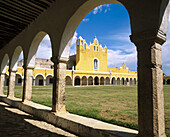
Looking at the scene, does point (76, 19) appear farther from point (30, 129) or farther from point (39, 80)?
point (39, 80)

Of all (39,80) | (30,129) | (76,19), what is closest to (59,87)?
(30,129)

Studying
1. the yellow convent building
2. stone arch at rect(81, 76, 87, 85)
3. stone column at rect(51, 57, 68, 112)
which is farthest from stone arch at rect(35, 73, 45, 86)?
stone column at rect(51, 57, 68, 112)

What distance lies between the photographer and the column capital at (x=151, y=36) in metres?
1.82

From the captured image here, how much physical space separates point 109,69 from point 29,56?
102 ft

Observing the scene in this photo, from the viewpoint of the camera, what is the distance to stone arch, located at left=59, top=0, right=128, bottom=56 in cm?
303

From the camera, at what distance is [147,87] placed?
6.07ft

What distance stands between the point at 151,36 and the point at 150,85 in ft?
2.15

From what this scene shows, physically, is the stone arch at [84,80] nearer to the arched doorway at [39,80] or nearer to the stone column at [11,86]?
the arched doorway at [39,80]

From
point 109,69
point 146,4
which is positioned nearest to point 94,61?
point 109,69

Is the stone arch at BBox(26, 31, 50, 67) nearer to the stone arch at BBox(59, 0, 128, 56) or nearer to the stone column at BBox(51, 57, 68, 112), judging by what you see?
the stone arch at BBox(59, 0, 128, 56)

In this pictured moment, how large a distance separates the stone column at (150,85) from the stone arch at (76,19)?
1.38m

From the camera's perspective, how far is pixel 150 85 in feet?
5.98

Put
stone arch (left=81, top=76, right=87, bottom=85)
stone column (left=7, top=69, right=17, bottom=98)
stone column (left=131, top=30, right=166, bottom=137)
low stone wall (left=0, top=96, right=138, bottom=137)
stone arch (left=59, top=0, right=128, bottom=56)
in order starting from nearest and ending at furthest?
stone column (left=131, top=30, right=166, bottom=137) < low stone wall (left=0, top=96, right=138, bottom=137) < stone arch (left=59, top=0, right=128, bottom=56) < stone column (left=7, top=69, right=17, bottom=98) < stone arch (left=81, top=76, right=87, bottom=85)

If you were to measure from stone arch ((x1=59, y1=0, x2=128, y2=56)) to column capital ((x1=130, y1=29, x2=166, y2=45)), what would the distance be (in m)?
1.22
